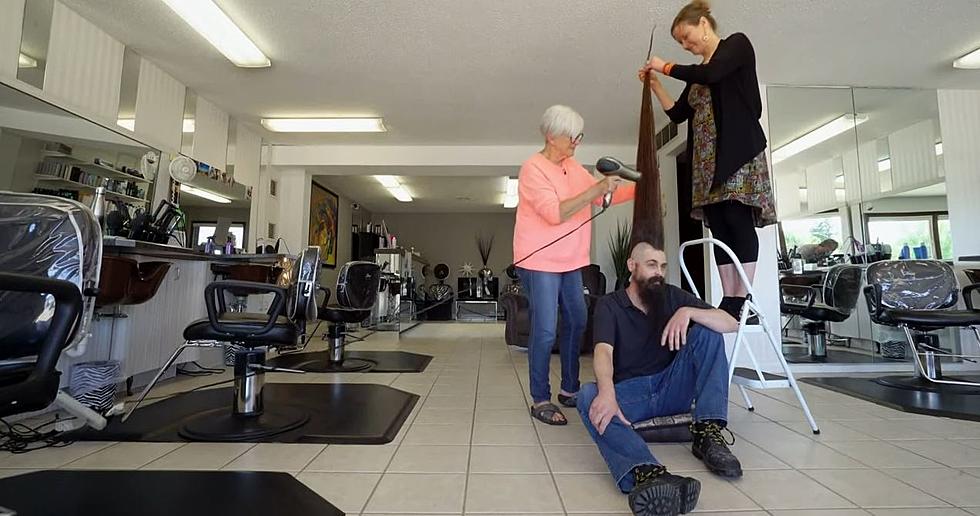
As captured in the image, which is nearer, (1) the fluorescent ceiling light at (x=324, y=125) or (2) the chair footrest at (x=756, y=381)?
(2) the chair footrest at (x=756, y=381)

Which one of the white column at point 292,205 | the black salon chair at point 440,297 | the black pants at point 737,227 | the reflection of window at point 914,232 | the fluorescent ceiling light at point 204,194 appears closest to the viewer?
the black pants at point 737,227

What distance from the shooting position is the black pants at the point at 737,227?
1810 millimetres

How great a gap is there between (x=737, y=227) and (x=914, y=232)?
3.73 m

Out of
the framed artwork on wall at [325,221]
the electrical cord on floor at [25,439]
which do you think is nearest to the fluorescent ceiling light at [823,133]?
the electrical cord on floor at [25,439]

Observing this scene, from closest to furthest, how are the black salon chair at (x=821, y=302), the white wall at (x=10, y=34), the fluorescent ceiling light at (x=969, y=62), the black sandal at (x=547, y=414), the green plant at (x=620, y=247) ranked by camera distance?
the black sandal at (x=547, y=414) → the white wall at (x=10, y=34) → the fluorescent ceiling light at (x=969, y=62) → the black salon chair at (x=821, y=302) → the green plant at (x=620, y=247)

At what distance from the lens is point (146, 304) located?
296 cm

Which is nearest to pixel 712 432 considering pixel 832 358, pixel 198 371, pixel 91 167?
pixel 832 358

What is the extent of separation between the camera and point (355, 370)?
343 centimetres

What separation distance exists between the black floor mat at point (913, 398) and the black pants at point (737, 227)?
149cm

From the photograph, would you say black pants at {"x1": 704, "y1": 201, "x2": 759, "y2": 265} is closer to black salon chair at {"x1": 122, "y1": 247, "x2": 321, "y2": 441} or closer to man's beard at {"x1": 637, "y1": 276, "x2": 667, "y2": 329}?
man's beard at {"x1": 637, "y1": 276, "x2": 667, "y2": 329}

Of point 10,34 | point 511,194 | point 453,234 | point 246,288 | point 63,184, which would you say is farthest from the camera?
point 453,234

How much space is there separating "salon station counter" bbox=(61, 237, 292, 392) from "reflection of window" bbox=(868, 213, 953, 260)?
220 inches

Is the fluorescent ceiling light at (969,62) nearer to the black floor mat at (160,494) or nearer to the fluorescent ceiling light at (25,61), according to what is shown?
the black floor mat at (160,494)

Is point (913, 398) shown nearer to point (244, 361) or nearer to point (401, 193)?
point (244, 361)
